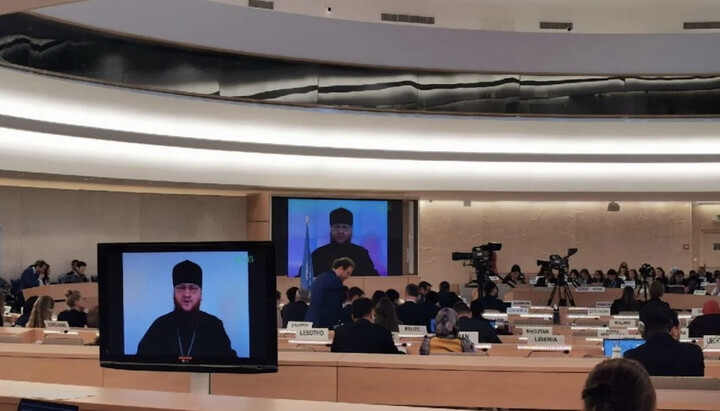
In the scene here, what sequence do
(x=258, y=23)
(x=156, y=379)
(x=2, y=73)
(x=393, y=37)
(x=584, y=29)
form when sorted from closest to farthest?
(x=156, y=379), (x=2, y=73), (x=258, y=23), (x=393, y=37), (x=584, y=29)

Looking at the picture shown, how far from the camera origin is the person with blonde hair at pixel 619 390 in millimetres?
2500

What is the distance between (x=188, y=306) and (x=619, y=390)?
169 cm

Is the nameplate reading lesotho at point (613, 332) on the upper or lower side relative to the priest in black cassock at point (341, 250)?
lower

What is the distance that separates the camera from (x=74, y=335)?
Answer: 811cm

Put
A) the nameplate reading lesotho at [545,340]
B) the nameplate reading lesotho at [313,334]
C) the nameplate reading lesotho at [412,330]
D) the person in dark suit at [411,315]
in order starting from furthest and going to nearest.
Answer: the person in dark suit at [411,315] < the nameplate reading lesotho at [412,330] < the nameplate reading lesotho at [313,334] < the nameplate reading lesotho at [545,340]

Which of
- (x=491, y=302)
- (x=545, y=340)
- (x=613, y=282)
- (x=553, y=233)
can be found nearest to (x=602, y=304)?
(x=491, y=302)

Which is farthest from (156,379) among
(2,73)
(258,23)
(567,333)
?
(258,23)

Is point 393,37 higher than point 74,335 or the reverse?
higher

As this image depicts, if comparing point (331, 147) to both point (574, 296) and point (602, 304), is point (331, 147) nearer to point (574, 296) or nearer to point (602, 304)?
point (574, 296)

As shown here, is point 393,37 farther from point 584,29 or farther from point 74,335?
point 74,335

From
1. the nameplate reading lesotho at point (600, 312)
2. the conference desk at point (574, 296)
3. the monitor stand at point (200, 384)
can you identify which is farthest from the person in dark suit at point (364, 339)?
the conference desk at point (574, 296)

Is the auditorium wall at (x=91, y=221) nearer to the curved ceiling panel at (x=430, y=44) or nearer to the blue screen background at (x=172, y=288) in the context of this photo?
the curved ceiling panel at (x=430, y=44)

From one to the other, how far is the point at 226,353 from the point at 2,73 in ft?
34.7

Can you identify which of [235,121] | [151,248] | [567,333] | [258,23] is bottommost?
[567,333]
